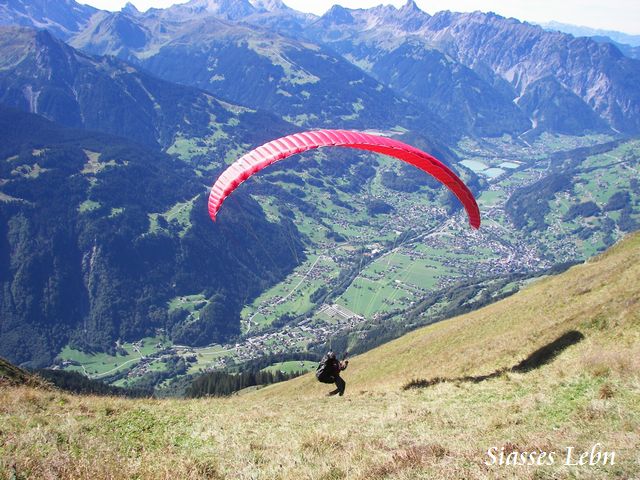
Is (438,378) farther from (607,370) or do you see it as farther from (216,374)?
(216,374)

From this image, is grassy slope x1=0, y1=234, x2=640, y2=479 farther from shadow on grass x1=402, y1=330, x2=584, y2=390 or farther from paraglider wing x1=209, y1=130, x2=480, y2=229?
paraglider wing x1=209, y1=130, x2=480, y2=229

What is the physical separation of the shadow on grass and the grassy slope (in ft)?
1.75

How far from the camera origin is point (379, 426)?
47.8 feet

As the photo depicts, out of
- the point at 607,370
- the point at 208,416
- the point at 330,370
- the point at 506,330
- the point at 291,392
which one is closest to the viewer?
the point at 607,370

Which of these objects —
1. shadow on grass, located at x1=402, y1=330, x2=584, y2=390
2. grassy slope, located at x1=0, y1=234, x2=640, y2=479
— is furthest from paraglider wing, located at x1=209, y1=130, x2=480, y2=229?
grassy slope, located at x1=0, y1=234, x2=640, y2=479

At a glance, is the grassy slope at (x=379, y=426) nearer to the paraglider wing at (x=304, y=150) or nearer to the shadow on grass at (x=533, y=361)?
the shadow on grass at (x=533, y=361)

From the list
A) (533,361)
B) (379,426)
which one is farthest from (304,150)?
(533,361)

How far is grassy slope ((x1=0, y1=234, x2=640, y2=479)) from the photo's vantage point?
9.62m

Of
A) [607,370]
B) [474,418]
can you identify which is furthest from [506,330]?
[474,418]

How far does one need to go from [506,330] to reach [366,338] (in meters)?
125

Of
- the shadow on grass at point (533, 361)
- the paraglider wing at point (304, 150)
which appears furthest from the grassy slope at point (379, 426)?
the paraglider wing at point (304, 150)

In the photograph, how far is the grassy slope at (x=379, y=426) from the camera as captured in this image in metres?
9.62

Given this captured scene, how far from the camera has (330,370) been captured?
802 inches

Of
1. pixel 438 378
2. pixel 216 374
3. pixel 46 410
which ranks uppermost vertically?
pixel 46 410
